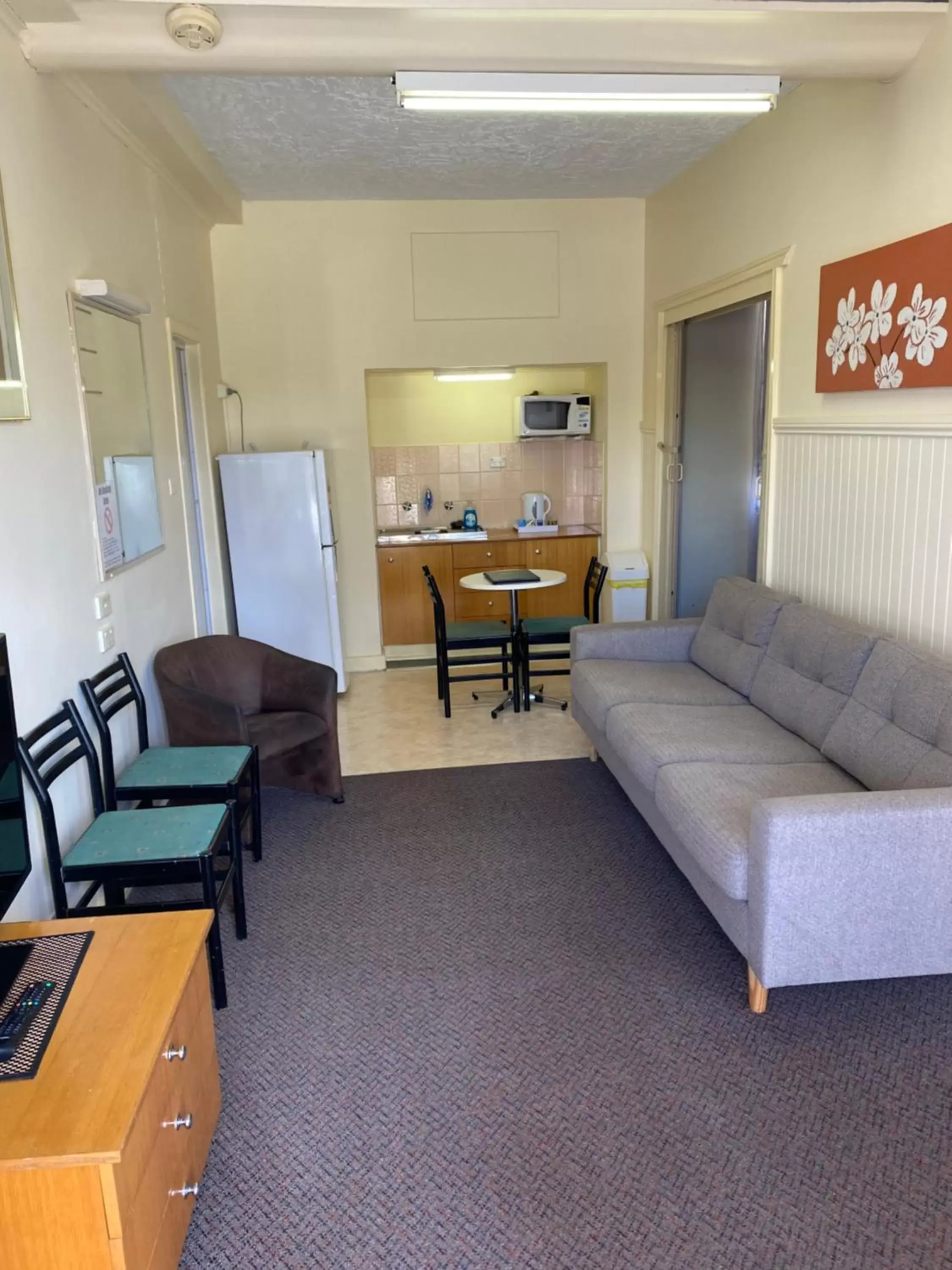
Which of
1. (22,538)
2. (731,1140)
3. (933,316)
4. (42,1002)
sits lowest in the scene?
(731,1140)

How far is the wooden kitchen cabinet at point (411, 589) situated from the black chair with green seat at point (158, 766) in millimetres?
2875

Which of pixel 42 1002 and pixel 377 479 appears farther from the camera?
pixel 377 479

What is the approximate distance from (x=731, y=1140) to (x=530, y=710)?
3172 mm

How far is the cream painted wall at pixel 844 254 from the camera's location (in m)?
2.85

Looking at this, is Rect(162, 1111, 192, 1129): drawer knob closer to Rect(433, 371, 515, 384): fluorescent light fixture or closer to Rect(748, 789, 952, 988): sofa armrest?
Rect(748, 789, 952, 988): sofa armrest

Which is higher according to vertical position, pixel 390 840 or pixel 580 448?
pixel 580 448

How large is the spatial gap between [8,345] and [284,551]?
9.21ft

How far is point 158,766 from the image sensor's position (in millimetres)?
3045

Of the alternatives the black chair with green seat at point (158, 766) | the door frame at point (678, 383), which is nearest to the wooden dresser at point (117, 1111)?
the black chair with green seat at point (158, 766)

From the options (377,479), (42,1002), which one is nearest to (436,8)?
(42,1002)

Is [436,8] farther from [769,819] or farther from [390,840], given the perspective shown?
[390,840]

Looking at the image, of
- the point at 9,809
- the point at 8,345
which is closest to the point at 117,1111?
the point at 9,809

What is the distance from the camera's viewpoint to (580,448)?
6.63 metres

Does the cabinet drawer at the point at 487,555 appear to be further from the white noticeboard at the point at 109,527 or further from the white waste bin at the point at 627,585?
the white noticeboard at the point at 109,527
